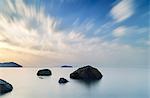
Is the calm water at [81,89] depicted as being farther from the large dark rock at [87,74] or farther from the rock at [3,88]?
the large dark rock at [87,74]

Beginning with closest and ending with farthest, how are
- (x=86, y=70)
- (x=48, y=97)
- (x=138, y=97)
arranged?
1. (x=138, y=97)
2. (x=48, y=97)
3. (x=86, y=70)

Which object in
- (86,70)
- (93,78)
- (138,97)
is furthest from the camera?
(93,78)

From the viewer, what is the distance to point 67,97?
6.31m

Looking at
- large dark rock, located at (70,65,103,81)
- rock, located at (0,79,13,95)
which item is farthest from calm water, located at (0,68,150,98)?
large dark rock, located at (70,65,103,81)

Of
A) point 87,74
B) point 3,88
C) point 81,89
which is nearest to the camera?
point 3,88

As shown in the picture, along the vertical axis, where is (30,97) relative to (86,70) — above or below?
below

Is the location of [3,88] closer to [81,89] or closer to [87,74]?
[81,89]

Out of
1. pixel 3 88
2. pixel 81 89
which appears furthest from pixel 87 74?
pixel 3 88

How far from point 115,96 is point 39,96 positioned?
224cm

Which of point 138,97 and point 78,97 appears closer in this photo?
point 138,97

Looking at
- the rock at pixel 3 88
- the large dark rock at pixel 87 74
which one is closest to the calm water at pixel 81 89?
the rock at pixel 3 88

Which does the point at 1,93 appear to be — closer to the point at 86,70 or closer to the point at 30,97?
the point at 30,97

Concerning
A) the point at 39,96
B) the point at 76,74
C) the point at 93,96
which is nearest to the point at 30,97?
the point at 39,96

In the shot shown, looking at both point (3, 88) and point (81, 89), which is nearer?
point (3, 88)
